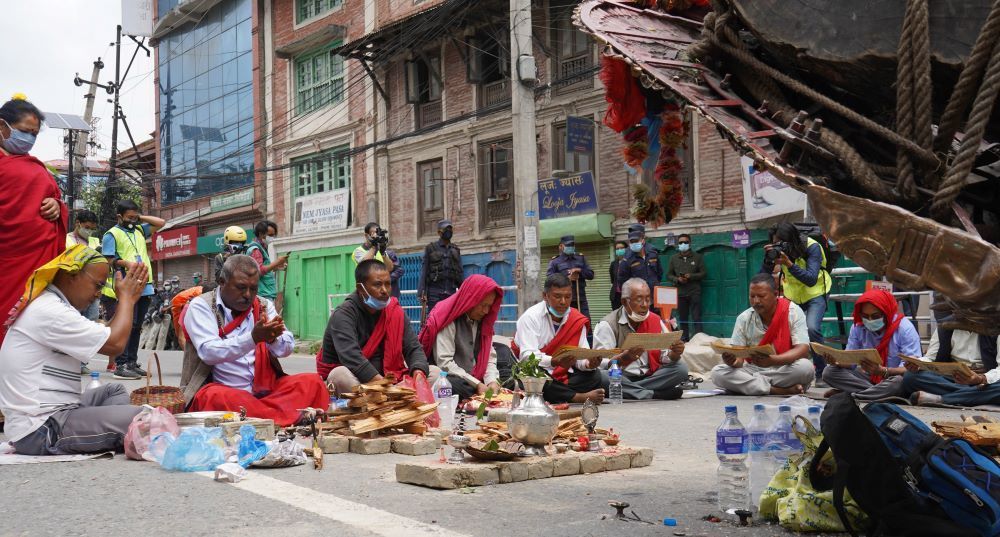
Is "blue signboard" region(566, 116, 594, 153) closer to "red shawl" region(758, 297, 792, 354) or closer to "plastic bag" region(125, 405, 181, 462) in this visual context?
"red shawl" region(758, 297, 792, 354)

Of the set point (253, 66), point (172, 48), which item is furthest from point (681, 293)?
point (172, 48)

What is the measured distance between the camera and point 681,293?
15.2 meters

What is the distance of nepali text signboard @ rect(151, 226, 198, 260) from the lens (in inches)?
1213

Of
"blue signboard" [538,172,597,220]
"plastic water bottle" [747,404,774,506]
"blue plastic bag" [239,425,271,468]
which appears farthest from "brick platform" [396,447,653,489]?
"blue signboard" [538,172,597,220]

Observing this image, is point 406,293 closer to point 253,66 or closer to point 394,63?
point 394,63

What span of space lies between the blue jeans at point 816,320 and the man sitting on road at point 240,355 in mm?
5583

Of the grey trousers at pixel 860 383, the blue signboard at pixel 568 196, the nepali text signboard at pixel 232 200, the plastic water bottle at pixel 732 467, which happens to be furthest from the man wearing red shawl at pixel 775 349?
the nepali text signboard at pixel 232 200

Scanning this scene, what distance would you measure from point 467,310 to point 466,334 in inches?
9.5

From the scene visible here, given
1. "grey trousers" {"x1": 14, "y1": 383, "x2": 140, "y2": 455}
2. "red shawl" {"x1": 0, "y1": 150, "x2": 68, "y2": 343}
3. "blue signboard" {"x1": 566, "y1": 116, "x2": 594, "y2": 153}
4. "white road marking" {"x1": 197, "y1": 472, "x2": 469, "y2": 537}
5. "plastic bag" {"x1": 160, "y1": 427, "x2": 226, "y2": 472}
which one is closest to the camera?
"white road marking" {"x1": 197, "y1": 472, "x2": 469, "y2": 537}

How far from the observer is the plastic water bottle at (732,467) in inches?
144

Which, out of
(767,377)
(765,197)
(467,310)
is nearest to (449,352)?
(467,310)

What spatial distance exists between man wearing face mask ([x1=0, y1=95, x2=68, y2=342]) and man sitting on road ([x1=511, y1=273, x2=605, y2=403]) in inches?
149

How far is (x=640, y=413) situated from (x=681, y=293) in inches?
306

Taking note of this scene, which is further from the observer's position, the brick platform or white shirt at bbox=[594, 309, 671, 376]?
white shirt at bbox=[594, 309, 671, 376]
